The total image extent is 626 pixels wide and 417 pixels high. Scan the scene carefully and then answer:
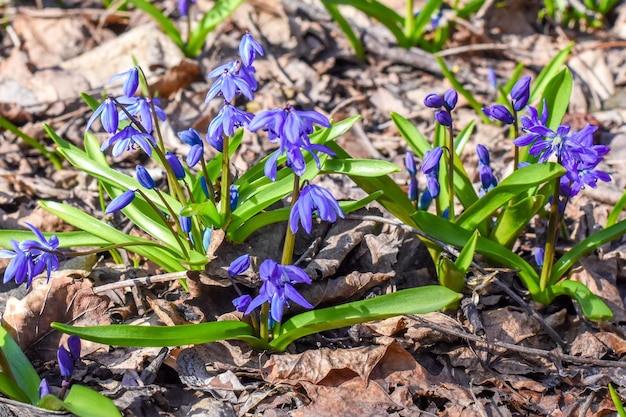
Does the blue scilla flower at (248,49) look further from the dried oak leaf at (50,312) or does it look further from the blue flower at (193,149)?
the dried oak leaf at (50,312)

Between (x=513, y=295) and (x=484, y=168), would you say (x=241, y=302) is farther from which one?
(x=484, y=168)

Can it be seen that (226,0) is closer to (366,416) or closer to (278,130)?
(278,130)

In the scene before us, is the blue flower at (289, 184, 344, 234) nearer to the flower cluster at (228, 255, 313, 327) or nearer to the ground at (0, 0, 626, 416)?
the flower cluster at (228, 255, 313, 327)

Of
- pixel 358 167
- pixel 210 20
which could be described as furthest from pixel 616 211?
pixel 210 20

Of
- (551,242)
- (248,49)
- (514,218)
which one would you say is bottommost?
(551,242)

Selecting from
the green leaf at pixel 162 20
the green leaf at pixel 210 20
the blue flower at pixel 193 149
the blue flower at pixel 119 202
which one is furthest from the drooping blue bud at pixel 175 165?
the green leaf at pixel 162 20

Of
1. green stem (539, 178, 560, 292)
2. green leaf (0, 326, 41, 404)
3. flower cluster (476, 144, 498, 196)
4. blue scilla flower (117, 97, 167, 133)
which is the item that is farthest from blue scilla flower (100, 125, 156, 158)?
green stem (539, 178, 560, 292)
